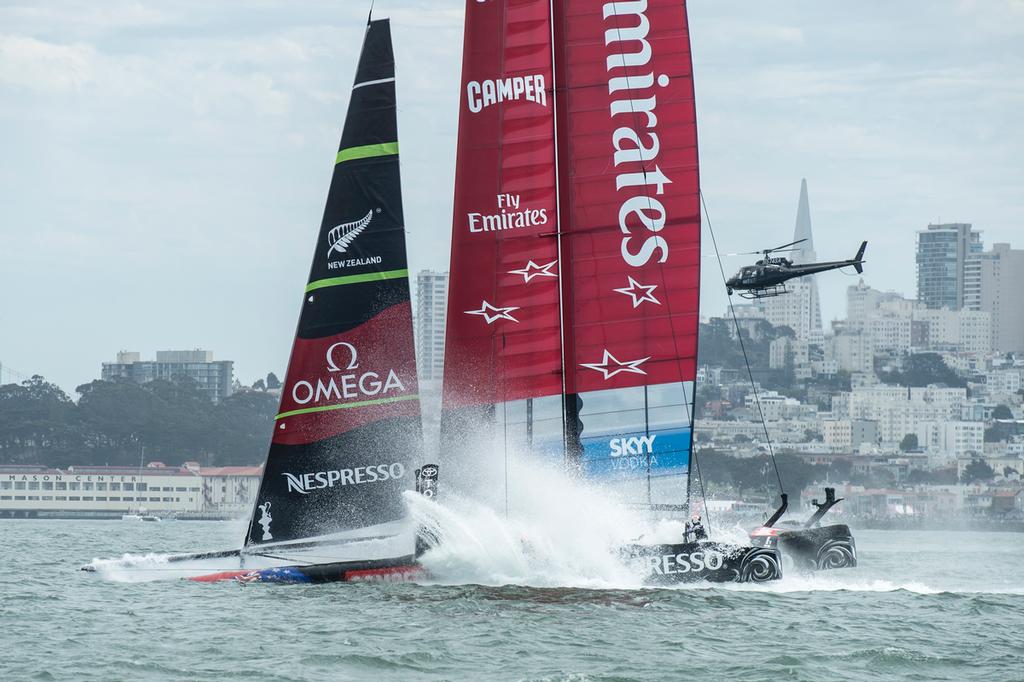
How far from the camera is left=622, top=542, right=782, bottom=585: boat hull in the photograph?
17.3 meters

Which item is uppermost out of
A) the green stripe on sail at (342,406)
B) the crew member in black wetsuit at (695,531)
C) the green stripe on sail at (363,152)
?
→ the green stripe on sail at (363,152)

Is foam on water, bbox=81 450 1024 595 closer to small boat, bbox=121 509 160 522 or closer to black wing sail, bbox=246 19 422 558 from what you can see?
black wing sail, bbox=246 19 422 558

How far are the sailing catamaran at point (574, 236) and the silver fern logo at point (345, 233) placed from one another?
1.08 metres

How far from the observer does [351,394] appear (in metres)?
18.4

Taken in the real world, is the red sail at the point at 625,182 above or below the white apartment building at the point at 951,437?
below

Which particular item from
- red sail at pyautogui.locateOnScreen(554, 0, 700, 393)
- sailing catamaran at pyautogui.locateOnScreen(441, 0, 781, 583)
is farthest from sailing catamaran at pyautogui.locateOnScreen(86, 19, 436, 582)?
red sail at pyautogui.locateOnScreen(554, 0, 700, 393)

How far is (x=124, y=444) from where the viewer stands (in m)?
94.8

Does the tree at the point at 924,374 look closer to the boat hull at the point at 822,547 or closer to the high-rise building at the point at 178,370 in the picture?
the high-rise building at the point at 178,370

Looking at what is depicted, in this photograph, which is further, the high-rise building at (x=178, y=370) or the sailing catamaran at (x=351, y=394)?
the high-rise building at (x=178, y=370)

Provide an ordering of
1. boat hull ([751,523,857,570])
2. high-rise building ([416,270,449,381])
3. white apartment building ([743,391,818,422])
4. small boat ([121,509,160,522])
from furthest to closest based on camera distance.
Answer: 1. white apartment building ([743,391,818,422])
2. small boat ([121,509,160,522])
3. high-rise building ([416,270,449,381])
4. boat hull ([751,523,857,570])

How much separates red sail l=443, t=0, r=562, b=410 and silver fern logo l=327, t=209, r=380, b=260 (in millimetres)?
1086

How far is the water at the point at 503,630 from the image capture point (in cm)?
1337

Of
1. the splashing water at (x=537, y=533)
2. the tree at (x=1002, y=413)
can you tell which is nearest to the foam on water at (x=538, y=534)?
Result: the splashing water at (x=537, y=533)

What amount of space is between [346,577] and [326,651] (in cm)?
416
